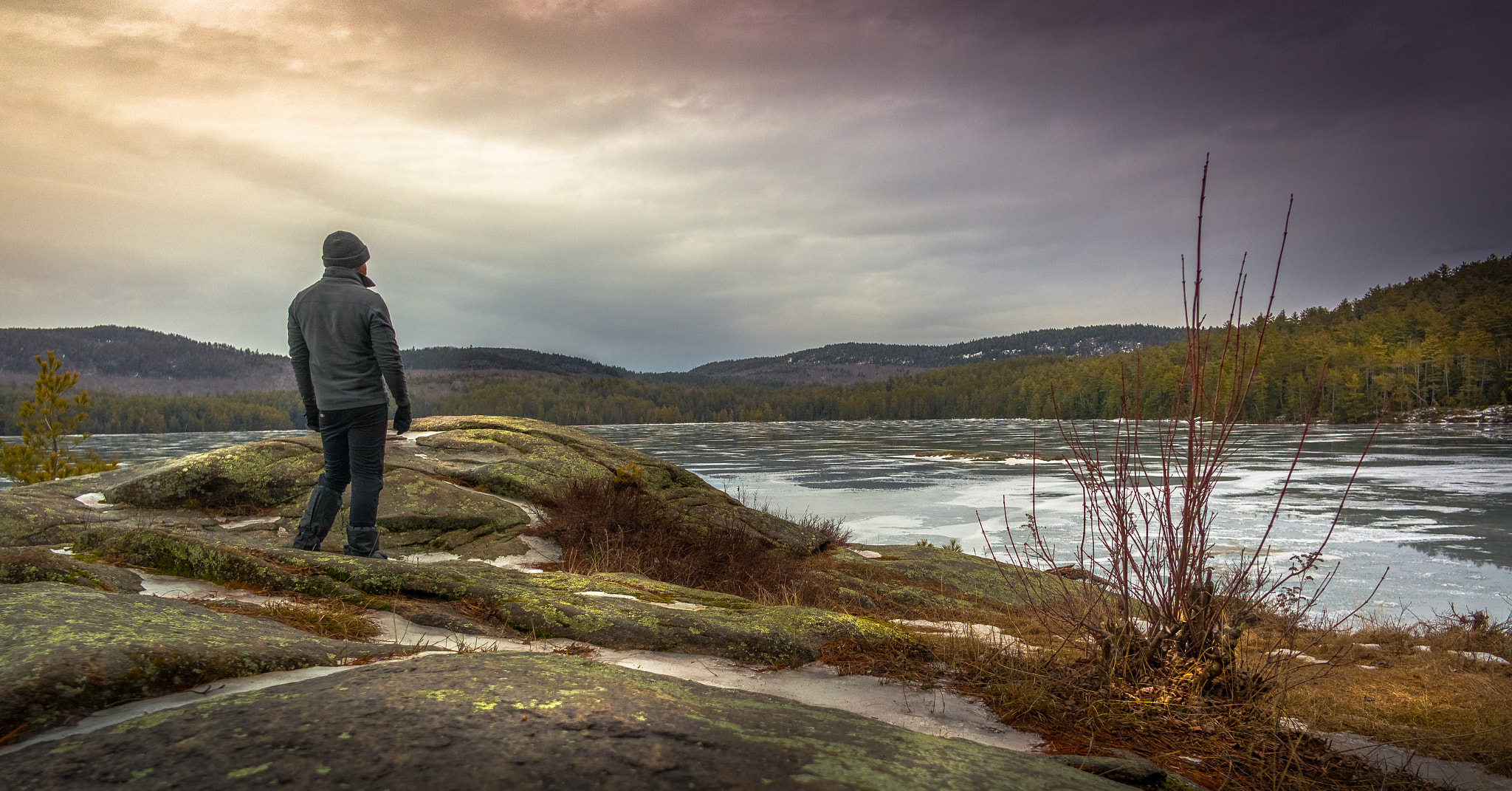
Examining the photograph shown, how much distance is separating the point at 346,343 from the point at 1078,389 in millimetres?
111569

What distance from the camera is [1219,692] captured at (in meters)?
3.74

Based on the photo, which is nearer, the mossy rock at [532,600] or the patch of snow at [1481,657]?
the mossy rock at [532,600]

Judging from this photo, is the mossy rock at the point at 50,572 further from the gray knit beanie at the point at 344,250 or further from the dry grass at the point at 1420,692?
the dry grass at the point at 1420,692

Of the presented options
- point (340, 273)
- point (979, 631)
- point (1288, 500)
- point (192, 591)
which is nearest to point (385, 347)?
point (340, 273)

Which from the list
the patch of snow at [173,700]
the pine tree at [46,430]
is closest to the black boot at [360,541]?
the patch of snow at [173,700]

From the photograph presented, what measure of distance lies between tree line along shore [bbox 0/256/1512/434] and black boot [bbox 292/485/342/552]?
96.5ft

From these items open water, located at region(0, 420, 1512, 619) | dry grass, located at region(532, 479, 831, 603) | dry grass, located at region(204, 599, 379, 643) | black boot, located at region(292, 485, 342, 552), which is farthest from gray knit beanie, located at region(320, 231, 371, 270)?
open water, located at region(0, 420, 1512, 619)

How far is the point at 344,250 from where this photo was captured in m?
6.14

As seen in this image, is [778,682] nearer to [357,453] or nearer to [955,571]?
[357,453]

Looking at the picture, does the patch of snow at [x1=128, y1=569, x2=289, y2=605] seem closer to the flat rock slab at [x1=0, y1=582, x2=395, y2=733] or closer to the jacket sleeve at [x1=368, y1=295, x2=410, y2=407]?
the flat rock slab at [x1=0, y1=582, x2=395, y2=733]

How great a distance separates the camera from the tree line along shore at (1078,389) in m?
76.1

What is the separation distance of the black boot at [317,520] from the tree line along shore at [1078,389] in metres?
29.4

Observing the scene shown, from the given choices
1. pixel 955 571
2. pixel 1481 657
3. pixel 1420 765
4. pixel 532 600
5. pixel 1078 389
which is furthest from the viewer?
pixel 1078 389

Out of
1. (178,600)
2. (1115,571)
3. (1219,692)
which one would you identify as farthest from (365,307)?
(1219,692)
